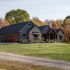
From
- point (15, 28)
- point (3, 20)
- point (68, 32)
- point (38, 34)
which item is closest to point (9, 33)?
point (15, 28)

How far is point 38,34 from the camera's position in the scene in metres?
83.9

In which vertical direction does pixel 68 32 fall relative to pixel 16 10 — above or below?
below

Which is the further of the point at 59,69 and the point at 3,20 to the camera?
the point at 3,20

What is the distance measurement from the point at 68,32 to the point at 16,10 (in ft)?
168

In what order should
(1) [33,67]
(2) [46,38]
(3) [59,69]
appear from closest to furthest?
(3) [59,69] < (1) [33,67] < (2) [46,38]

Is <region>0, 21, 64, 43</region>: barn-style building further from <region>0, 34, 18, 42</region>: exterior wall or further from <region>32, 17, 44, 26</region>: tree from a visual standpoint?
<region>32, 17, 44, 26</region>: tree

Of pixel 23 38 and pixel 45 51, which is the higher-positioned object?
pixel 23 38

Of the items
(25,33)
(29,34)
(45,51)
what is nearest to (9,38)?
(25,33)

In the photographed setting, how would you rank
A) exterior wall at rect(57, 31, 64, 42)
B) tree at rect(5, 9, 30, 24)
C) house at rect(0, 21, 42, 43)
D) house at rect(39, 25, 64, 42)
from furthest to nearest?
tree at rect(5, 9, 30, 24), exterior wall at rect(57, 31, 64, 42), house at rect(39, 25, 64, 42), house at rect(0, 21, 42, 43)

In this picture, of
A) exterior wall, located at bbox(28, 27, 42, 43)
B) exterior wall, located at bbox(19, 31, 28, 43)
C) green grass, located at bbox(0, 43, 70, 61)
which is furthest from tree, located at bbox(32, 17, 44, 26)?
green grass, located at bbox(0, 43, 70, 61)

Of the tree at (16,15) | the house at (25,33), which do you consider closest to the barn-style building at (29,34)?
the house at (25,33)

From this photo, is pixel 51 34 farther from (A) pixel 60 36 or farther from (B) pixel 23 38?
(B) pixel 23 38

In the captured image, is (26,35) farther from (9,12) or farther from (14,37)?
(9,12)

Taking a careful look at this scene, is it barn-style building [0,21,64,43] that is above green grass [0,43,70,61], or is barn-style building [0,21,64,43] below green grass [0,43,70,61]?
above
